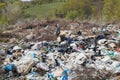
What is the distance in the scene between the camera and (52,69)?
7250 mm

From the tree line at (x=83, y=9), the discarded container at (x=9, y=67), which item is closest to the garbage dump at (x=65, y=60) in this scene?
the discarded container at (x=9, y=67)

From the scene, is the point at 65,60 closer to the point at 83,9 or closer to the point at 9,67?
the point at 9,67

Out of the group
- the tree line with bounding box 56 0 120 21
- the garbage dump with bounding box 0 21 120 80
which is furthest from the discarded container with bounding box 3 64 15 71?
the tree line with bounding box 56 0 120 21

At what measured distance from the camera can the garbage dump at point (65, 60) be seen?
6879 mm

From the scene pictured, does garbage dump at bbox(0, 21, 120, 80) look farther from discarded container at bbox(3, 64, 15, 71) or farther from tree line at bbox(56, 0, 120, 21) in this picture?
tree line at bbox(56, 0, 120, 21)

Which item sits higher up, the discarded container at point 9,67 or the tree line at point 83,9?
the discarded container at point 9,67

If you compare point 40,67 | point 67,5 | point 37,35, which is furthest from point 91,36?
point 67,5

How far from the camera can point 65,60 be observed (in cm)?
790

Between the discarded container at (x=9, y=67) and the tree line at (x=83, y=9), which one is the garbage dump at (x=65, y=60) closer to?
the discarded container at (x=9, y=67)

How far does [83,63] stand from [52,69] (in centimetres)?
77

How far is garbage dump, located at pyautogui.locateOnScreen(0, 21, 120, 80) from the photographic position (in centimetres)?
688

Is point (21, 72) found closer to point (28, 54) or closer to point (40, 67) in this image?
point (40, 67)

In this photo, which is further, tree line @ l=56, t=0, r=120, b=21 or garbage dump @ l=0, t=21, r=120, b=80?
tree line @ l=56, t=0, r=120, b=21

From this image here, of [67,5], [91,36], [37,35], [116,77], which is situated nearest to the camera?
[116,77]
